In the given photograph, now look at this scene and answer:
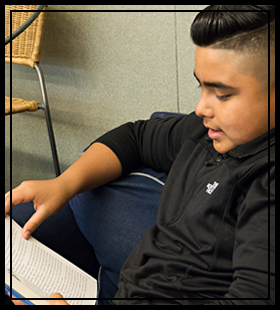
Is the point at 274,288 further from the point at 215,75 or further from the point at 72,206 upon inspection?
the point at 72,206

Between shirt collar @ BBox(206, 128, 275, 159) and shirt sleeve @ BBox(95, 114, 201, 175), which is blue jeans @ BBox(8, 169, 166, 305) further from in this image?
shirt collar @ BBox(206, 128, 275, 159)

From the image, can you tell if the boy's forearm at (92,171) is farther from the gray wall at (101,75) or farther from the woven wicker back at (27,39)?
the woven wicker back at (27,39)

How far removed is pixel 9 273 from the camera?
2.35ft

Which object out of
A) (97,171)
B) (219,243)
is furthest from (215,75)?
(97,171)

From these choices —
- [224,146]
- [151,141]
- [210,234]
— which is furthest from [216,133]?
[151,141]

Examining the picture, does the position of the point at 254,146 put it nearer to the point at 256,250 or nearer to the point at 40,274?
the point at 256,250

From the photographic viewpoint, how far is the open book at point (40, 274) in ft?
2.39

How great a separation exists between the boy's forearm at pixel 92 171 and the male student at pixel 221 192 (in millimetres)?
77

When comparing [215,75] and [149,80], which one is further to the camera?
[149,80]

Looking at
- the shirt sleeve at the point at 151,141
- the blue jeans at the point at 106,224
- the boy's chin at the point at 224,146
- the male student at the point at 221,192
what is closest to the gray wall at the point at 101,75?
the shirt sleeve at the point at 151,141

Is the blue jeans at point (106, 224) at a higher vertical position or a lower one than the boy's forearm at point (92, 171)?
lower

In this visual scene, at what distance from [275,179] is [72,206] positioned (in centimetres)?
63

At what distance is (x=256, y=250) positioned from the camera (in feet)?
1.74

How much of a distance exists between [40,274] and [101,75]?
1.18 metres
